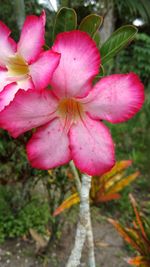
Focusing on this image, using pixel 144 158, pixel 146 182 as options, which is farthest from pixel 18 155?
Result: pixel 144 158

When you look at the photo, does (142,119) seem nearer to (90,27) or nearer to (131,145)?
(131,145)

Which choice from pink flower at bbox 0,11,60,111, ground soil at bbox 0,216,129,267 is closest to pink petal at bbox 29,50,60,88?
pink flower at bbox 0,11,60,111

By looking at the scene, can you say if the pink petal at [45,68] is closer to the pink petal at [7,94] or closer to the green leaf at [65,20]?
the pink petal at [7,94]

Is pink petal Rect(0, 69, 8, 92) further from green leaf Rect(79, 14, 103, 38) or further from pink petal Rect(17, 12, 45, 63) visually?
green leaf Rect(79, 14, 103, 38)

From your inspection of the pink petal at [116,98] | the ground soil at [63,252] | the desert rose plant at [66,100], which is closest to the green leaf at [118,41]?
the desert rose plant at [66,100]

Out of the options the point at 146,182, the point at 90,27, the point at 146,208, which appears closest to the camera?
the point at 90,27

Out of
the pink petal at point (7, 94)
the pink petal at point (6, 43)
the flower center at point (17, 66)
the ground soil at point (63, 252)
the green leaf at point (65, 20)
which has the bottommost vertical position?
the ground soil at point (63, 252)

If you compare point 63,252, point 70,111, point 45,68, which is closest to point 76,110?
point 70,111
